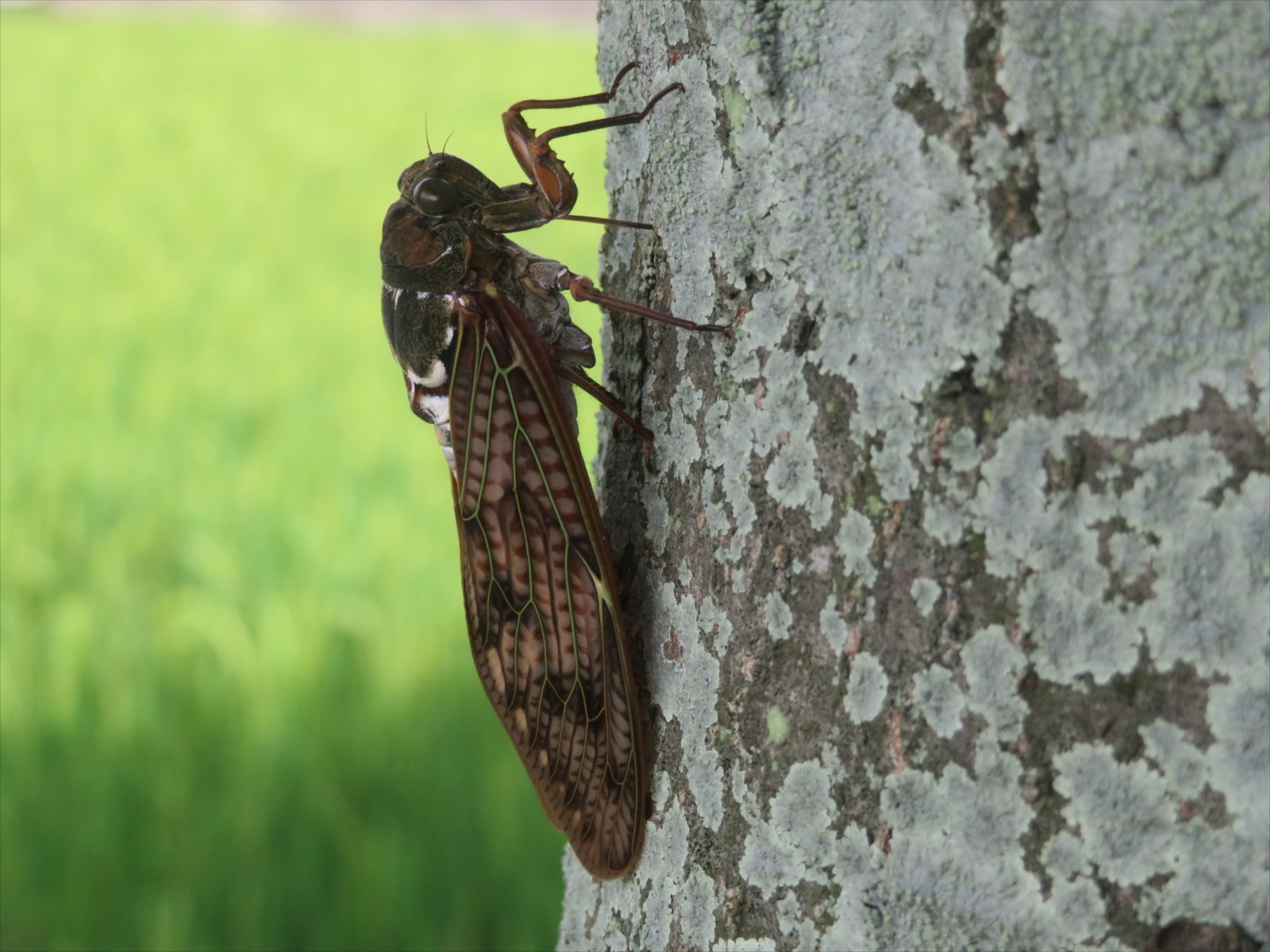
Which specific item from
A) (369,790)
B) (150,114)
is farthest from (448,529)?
(150,114)

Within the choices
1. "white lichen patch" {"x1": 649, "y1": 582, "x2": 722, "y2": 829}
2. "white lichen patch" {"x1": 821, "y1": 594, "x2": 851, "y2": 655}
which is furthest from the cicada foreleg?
"white lichen patch" {"x1": 821, "y1": 594, "x2": 851, "y2": 655}

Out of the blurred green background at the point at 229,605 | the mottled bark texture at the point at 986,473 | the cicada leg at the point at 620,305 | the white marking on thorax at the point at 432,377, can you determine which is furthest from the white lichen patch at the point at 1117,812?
the blurred green background at the point at 229,605

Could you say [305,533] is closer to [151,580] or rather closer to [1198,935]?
[151,580]

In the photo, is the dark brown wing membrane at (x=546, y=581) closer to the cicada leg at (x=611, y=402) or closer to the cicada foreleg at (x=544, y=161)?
the cicada leg at (x=611, y=402)

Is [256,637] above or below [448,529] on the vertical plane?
below

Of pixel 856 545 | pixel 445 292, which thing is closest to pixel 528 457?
pixel 445 292

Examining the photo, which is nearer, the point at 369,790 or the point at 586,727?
the point at 586,727

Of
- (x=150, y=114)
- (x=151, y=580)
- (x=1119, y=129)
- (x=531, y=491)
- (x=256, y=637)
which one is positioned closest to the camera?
(x=1119, y=129)

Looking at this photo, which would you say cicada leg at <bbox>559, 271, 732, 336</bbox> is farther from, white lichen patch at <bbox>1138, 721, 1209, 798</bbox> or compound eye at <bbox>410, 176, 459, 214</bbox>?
white lichen patch at <bbox>1138, 721, 1209, 798</bbox>
